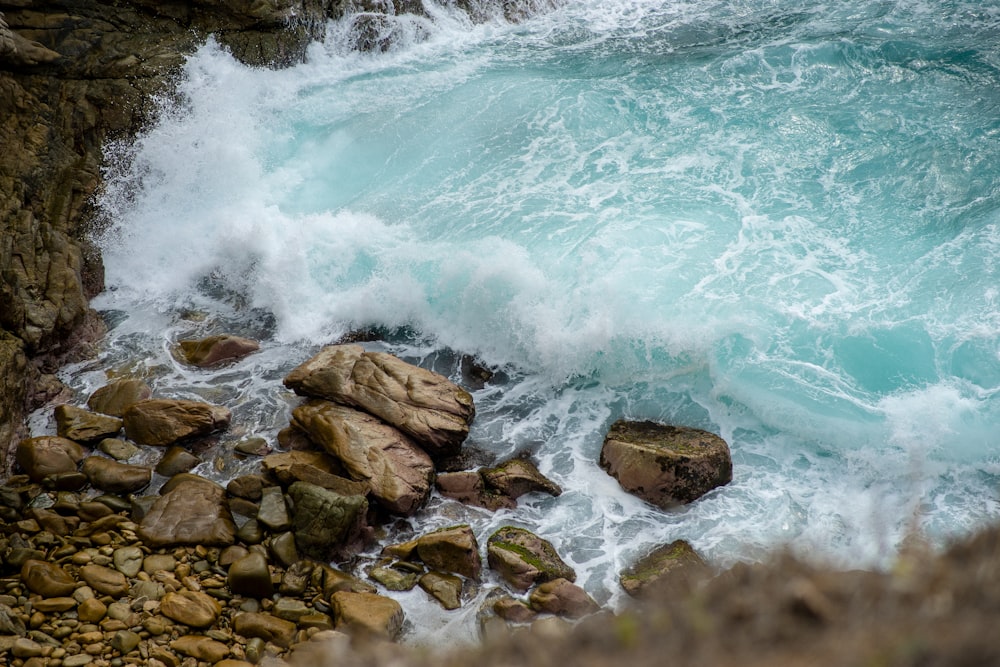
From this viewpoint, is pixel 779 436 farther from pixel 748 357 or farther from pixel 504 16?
pixel 504 16

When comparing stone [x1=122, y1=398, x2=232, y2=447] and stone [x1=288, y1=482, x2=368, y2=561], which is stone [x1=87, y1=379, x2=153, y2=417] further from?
stone [x1=288, y1=482, x2=368, y2=561]

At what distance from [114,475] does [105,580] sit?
139cm

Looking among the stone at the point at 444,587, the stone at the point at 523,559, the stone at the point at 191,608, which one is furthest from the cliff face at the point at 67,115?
the stone at the point at 523,559

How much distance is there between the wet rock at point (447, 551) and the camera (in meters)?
5.98

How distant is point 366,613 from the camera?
213 inches

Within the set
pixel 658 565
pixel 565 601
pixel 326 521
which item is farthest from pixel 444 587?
pixel 658 565

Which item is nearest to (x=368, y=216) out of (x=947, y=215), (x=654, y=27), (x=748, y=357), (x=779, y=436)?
(x=748, y=357)

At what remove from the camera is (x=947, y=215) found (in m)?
9.84

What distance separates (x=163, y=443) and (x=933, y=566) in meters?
7.14

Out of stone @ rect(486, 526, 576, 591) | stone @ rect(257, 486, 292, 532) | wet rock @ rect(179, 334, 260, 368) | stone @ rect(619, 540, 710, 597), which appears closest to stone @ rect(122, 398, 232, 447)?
wet rock @ rect(179, 334, 260, 368)

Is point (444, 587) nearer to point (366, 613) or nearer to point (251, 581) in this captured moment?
point (366, 613)

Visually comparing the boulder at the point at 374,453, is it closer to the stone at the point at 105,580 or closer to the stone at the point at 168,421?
the stone at the point at 168,421

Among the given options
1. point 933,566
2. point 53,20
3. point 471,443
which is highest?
point 53,20

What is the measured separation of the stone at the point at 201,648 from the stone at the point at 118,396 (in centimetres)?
332
